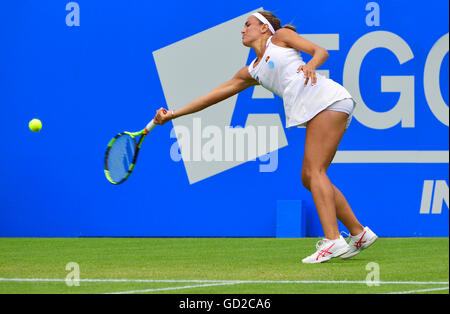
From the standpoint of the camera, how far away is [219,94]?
16.2ft

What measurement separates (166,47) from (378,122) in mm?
1761

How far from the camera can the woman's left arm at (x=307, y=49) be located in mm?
4355

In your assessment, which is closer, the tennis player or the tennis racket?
the tennis player

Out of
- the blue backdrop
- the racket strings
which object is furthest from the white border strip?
the racket strings

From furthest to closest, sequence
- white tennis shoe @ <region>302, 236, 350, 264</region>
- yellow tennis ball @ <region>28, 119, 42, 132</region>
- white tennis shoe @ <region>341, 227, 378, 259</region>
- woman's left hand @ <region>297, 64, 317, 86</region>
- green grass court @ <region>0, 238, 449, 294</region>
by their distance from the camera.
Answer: yellow tennis ball @ <region>28, 119, 42, 132</region> → white tennis shoe @ <region>341, 227, 378, 259</region> → white tennis shoe @ <region>302, 236, 350, 264</region> → woman's left hand @ <region>297, 64, 317, 86</region> → green grass court @ <region>0, 238, 449, 294</region>

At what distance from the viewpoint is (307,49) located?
4.49m

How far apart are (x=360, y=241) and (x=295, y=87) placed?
879 millimetres

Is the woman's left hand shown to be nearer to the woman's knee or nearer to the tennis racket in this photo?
the woman's knee

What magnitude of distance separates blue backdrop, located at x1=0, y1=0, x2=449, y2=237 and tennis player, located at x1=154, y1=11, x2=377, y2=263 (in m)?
2.16

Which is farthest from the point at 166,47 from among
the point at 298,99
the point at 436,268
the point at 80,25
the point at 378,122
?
the point at 436,268

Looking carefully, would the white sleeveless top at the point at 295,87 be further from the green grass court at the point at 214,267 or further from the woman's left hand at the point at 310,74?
the green grass court at the point at 214,267

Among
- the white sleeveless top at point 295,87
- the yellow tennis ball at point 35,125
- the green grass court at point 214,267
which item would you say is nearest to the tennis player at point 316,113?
the white sleeveless top at point 295,87

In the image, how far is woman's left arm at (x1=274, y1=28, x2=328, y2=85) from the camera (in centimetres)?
436

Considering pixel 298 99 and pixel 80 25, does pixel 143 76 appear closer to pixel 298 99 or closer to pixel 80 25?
pixel 80 25
